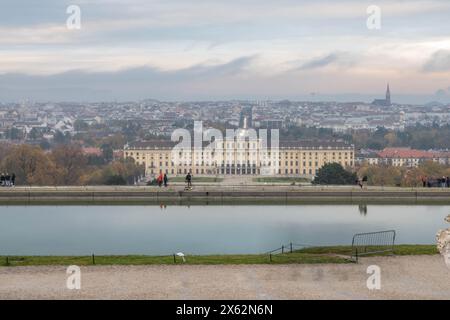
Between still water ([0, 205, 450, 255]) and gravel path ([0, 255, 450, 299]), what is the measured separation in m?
4.29

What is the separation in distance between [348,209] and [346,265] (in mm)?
12930

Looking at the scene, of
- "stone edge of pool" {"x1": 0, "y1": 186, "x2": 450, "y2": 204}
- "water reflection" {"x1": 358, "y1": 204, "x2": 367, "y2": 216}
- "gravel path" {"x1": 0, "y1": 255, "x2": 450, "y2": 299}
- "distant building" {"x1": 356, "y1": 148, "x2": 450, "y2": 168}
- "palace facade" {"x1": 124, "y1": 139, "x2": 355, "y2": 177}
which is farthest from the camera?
"distant building" {"x1": 356, "y1": 148, "x2": 450, "y2": 168}

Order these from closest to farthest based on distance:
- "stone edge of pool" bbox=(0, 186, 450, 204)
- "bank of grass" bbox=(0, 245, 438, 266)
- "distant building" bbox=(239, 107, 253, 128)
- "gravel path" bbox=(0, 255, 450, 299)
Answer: "gravel path" bbox=(0, 255, 450, 299), "bank of grass" bbox=(0, 245, 438, 266), "stone edge of pool" bbox=(0, 186, 450, 204), "distant building" bbox=(239, 107, 253, 128)

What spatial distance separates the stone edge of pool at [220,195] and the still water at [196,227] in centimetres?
174

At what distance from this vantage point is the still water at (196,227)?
18.9m

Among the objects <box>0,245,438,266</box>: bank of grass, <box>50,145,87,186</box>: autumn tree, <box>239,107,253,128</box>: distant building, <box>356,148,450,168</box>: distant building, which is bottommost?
<box>356,148,450,168</box>: distant building

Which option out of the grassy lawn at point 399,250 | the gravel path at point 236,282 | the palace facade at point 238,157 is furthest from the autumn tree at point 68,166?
the gravel path at point 236,282

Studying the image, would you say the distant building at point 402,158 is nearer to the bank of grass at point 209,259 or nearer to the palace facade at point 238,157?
the palace facade at point 238,157

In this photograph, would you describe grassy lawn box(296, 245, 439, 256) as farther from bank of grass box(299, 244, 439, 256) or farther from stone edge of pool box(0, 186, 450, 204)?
stone edge of pool box(0, 186, 450, 204)

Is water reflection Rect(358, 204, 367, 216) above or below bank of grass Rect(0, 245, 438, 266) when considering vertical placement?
below

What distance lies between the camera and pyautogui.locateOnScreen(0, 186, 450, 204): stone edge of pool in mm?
29375

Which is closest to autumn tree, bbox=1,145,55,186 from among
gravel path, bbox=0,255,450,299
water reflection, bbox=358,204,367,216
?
water reflection, bbox=358,204,367,216

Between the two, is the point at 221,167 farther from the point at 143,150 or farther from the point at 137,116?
the point at 137,116

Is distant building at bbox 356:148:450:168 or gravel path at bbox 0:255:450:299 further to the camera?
distant building at bbox 356:148:450:168
